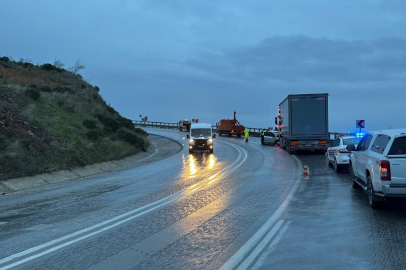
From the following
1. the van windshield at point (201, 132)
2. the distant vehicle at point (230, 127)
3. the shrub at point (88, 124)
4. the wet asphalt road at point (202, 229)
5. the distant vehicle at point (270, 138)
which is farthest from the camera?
the distant vehicle at point (230, 127)

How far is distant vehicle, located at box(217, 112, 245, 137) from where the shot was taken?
207 ft

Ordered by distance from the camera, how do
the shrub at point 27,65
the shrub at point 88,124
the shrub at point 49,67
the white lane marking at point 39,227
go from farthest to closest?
the shrub at point 49,67 → the shrub at point 27,65 → the shrub at point 88,124 → the white lane marking at point 39,227

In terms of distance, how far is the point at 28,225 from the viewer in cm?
851

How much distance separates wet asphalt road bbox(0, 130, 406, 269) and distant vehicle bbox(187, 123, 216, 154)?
67.7ft

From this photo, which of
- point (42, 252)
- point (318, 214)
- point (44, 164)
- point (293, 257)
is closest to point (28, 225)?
point (42, 252)

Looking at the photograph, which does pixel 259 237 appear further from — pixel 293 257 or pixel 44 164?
pixel 44 164

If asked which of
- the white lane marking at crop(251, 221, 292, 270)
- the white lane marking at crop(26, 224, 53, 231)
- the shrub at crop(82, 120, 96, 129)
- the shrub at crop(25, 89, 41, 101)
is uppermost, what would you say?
the shrub at crop(25, 89, 41, 101)

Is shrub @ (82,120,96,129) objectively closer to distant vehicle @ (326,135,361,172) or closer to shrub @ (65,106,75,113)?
shrub @ (65,106,75,113)

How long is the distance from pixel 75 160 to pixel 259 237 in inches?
632

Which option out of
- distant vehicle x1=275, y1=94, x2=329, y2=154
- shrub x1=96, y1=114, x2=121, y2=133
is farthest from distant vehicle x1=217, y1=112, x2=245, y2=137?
distant vehicle x1=275, y1=94, x2=329, y2=154

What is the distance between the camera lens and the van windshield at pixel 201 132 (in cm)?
3538

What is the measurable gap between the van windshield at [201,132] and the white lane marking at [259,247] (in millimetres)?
26988

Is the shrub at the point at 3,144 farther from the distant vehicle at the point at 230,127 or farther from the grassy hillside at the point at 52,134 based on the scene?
the distant vehicle at the point at 230,127

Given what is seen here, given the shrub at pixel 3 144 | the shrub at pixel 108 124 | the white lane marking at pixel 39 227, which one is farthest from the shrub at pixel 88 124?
the white lane marking at pixel 39 227
